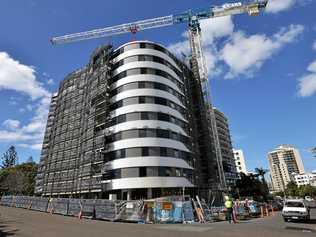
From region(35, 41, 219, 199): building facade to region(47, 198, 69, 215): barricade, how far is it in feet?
27.9

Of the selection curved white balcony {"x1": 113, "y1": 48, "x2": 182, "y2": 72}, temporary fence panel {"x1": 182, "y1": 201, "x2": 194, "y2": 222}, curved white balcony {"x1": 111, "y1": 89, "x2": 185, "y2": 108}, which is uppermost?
curved white balcony {"x1": 113, "y1": 48, "x2": 182, "y2": 72}

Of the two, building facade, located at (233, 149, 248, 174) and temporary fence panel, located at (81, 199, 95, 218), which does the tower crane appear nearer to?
temporary fence panel, located at (81, 199, 95, 218)

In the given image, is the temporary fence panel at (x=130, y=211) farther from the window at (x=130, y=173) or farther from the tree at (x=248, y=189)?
the tree at (x=248, y=189)

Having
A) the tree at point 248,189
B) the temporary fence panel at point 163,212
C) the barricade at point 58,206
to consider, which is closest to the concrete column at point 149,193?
the barricade at point 58,206

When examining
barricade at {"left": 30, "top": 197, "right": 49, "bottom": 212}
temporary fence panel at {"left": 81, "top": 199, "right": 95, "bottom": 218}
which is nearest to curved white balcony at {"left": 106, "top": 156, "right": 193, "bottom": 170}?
barricade at {"left": 30, "top": 197, "right": 49, "bottom": 212}

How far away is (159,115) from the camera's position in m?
41.1

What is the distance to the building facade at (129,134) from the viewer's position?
125 ft

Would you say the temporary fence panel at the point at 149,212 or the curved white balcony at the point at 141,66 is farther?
the curved white balcony at the point at 141,66

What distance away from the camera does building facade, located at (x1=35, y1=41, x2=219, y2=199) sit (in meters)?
38.0

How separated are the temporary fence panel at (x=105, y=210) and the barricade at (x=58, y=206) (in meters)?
6.38

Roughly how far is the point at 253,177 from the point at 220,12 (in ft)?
152

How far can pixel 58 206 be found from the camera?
2978cm

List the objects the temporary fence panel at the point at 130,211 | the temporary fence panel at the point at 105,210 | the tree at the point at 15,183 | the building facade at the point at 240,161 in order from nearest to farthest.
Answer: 1. the temporary fence panel at the point at 130,211
2. the temporary fence panel at the point at 105,210
3. the tree at the point at 15,183
4. the building facade at the point at 240,161

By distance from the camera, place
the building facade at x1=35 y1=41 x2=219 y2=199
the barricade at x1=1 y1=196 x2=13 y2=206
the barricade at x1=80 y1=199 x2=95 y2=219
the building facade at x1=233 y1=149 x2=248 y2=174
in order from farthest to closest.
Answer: the building facade at x1=233 y1=149 x2=248 y2=174 → the barricade at x1=1 y1=196 x2=13 y2=206 → the building facade at x1=35 y1=41 x2=219 y2=199 → the barricade at x1=80 y1=199 x2=95 y2=219
